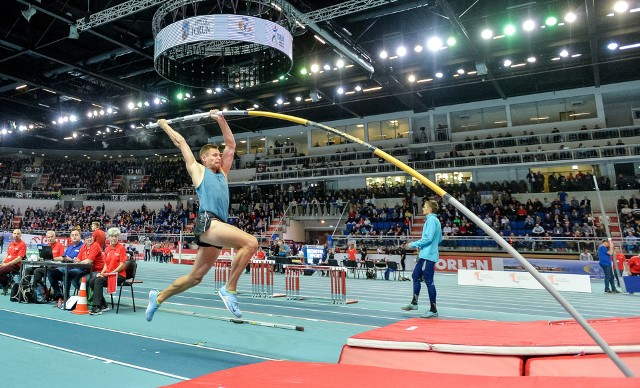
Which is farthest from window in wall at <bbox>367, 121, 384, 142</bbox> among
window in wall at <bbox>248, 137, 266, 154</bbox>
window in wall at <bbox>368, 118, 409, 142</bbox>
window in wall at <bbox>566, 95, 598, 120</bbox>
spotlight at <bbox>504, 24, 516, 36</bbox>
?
spotlight at <bbox>504, 24, 516, 36</bbox>

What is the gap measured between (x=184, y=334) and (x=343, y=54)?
51.9 feet

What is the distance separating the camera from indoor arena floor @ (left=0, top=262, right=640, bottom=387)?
3.52 m

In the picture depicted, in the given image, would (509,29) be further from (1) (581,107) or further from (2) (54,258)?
(2) (54,258)

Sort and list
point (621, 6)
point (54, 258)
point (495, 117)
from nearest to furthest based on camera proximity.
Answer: point (54, 258), point (621, 6), point (495, 117)

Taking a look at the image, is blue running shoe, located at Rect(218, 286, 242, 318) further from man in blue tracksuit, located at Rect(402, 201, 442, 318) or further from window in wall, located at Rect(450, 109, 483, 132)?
window in wall, located at Rect(450, 109, 483, 132)

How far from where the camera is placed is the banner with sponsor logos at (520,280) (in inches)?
484

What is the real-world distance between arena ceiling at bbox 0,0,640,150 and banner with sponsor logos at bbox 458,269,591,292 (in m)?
9.85

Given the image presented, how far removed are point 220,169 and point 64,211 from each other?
3841cm

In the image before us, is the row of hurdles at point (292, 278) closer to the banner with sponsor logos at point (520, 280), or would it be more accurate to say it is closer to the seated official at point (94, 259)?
the seated official at point (94, 259)

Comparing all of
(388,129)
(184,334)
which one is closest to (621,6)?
(388,129)

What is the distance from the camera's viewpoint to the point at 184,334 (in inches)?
202

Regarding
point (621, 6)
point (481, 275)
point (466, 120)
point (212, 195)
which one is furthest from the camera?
point (466, 120)

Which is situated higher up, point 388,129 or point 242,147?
point 242,147

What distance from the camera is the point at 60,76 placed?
23.4 m
